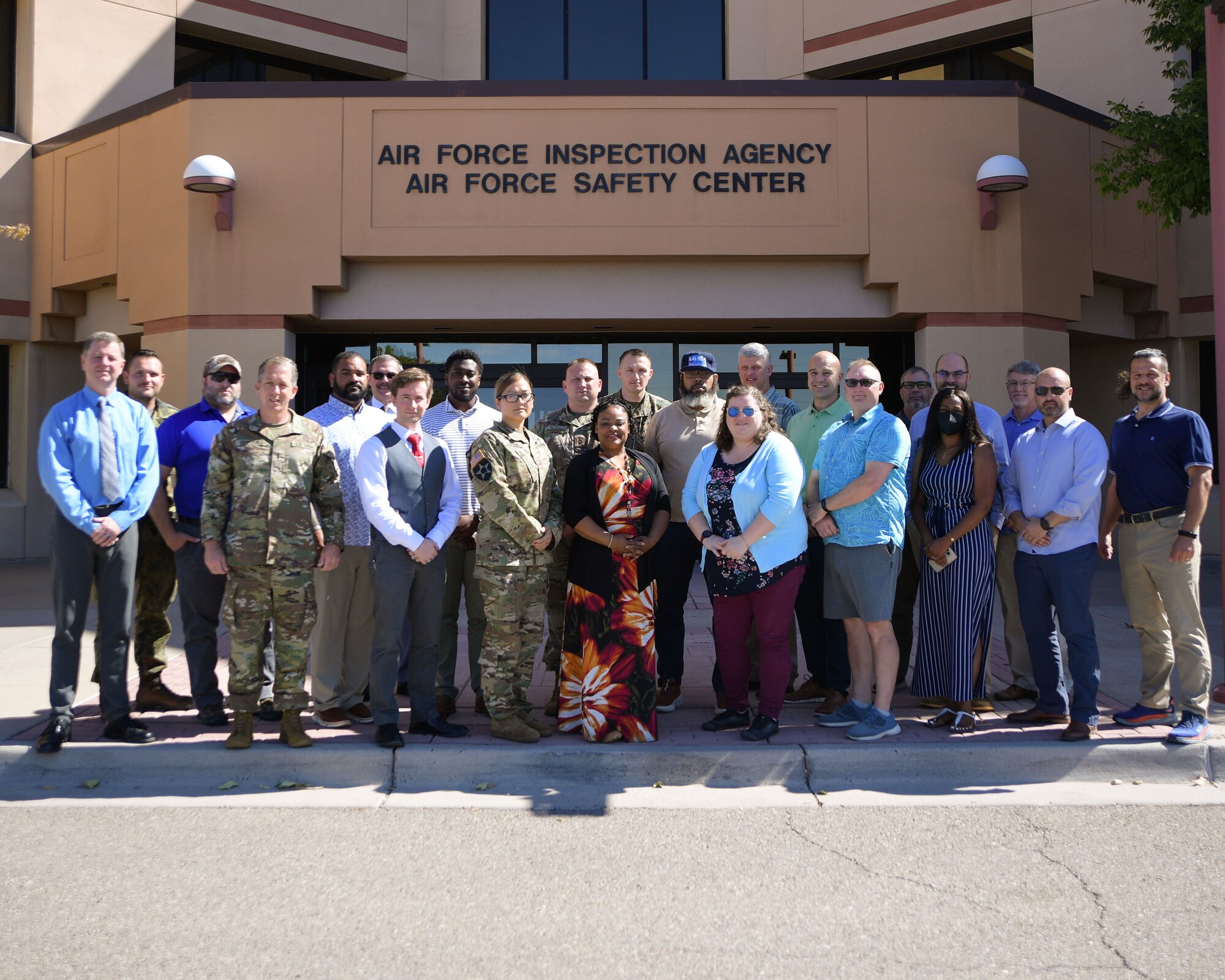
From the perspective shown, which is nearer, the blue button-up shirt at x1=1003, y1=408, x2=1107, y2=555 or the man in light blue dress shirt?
the man in light blue dress shirt

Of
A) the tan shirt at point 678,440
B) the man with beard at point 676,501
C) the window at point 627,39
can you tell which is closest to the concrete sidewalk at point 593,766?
the man with beard at point 676,501

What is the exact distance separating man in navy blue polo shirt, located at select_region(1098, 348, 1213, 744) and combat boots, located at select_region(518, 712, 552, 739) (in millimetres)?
3118

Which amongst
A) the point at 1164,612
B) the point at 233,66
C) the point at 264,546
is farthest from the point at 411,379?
the point at 233,66

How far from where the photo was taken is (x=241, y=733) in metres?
5.09

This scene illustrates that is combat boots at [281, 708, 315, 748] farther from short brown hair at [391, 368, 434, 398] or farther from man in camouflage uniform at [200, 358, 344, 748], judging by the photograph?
short brown hair at [391, 368, 434, 398]

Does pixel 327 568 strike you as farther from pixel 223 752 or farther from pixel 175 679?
pixel 175 679

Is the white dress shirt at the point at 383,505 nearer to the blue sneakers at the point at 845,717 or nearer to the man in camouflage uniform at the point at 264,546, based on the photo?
the man in camouflage uniform at the point at 264,546

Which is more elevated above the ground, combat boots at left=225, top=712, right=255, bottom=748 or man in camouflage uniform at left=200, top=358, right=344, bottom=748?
man in camouflage uniform at left=200, top=358, right=344, bottom=748

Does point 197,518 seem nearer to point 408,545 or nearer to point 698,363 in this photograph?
point 408,545

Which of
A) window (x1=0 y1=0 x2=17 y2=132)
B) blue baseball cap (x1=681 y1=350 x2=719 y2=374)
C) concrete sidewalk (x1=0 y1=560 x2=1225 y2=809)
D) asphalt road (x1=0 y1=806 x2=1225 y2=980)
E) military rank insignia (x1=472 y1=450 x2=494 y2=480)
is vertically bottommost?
asphalt road (x1=0 y1=806 x2=1225 y2=980)

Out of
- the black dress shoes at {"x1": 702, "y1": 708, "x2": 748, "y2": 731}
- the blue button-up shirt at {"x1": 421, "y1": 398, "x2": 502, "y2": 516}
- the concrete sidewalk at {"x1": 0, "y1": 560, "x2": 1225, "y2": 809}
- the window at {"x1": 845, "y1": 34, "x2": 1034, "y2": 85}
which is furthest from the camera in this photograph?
the window at {"x1": 845, "y1": 34, "x2": 1034, "y2": 85}

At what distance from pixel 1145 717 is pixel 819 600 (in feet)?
6.11

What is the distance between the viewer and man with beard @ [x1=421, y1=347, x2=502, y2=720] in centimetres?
575

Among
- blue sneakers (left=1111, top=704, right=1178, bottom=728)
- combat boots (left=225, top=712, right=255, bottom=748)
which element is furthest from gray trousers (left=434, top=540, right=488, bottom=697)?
blue sneakers (left=1111, top=704, right=1178, bottom=728)
